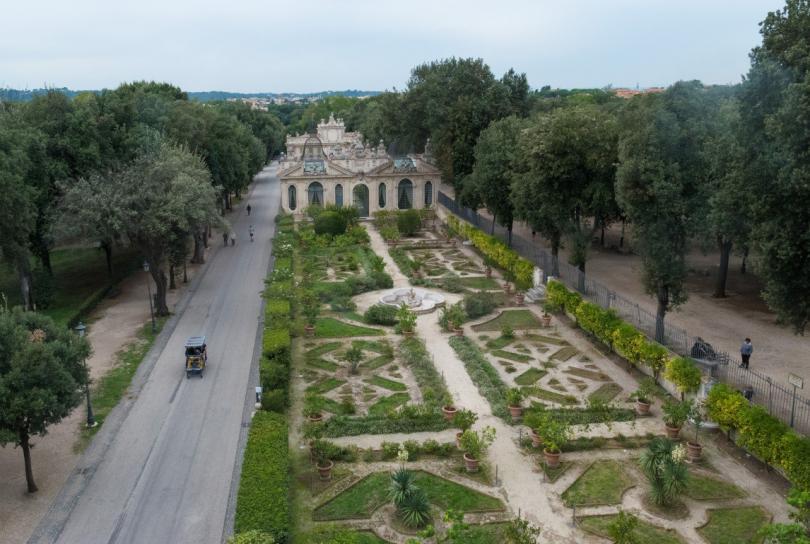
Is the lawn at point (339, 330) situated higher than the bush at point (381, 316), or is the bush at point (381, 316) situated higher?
the bush at point (381, 316)

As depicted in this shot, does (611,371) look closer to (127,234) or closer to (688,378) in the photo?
(688,378)

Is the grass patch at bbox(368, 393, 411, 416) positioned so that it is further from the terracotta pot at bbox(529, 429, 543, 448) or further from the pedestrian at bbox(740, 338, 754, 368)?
the pedestrian at bbox(740, 338, 754, 368)

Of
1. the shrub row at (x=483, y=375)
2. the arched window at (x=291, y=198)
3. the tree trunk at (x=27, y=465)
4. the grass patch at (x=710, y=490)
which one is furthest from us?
the arched window at (x=291, y=198)

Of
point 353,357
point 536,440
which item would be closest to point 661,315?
point 536,440

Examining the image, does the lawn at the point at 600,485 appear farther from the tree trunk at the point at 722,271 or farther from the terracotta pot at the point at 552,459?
the tree trunk at the point at 722,271

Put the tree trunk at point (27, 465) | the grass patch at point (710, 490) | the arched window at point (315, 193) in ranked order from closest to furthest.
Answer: the tree trunk at point (27, 465), the grass patch at point (710, 490), the arched window at point (315, 193)

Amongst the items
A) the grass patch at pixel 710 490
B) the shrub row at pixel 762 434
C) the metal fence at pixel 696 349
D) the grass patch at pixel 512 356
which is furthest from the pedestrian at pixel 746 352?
the grass patch at pixel 512 356
